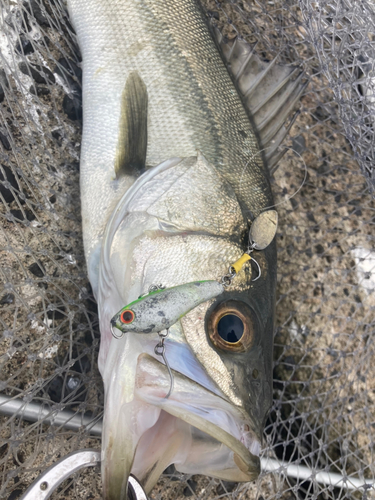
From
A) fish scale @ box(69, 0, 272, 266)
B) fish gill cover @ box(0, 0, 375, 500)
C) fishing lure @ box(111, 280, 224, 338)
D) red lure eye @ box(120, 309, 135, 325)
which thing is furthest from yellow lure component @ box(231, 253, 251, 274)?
fish gill cover @ box(0, 0, 375, 500)

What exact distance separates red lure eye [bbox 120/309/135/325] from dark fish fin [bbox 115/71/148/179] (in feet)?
2.17

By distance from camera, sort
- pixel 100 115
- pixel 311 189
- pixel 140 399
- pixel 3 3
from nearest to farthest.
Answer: pixel 140 399 < pixel 100 115 < pixel 3 3 < pixel 311 189

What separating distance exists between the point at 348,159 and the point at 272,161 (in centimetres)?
102

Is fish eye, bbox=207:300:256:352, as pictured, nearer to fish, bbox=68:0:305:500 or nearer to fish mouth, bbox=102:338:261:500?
fish, bbox=68:0:305:500

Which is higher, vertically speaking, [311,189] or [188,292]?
[188,292]

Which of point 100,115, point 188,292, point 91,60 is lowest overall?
point 188,292

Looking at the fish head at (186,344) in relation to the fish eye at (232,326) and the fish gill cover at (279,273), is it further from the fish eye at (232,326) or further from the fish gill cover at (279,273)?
the fish gill cover at (279,273)

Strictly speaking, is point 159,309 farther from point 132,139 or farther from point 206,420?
point 132,139

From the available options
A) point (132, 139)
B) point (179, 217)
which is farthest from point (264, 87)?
point (179, 217)

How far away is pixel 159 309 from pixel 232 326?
28 centimetres

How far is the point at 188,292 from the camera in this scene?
121 cm

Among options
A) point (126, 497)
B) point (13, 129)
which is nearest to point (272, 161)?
point (13, 129)

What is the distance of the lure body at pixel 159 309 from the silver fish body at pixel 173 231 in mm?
63

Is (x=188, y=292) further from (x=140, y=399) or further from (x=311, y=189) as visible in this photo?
(x=311, y=189)
